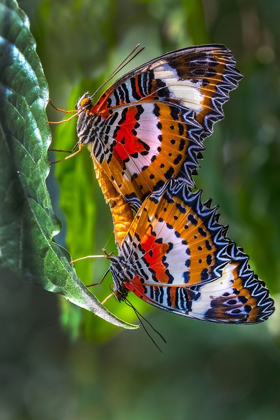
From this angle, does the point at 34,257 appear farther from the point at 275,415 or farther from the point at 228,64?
the point at 275,415

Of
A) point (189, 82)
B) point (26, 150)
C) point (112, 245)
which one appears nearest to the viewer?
point (26, 150)

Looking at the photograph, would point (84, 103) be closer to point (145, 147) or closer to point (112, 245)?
point (145, 147)

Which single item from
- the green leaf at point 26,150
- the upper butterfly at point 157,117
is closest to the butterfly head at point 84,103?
the upper butterfly at point 157,117

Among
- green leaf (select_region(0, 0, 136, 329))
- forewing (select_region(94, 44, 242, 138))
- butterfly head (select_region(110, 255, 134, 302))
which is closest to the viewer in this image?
green leaf (select_region(0, 0, 136, 329))

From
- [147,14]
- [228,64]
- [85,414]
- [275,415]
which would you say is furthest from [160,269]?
[85,414]

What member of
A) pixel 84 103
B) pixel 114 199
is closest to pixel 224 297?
pixel 114 199

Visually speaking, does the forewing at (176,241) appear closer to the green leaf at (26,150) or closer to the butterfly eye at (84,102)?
the butterfly eye at (84,102)

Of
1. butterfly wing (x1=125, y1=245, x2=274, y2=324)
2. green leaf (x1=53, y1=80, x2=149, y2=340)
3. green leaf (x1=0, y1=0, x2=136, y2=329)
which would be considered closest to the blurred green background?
green leaf (x1=53, y1=80, x2=149, y2=340)

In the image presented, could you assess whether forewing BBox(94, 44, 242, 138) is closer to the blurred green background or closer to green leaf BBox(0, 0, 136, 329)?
the blurred green background
